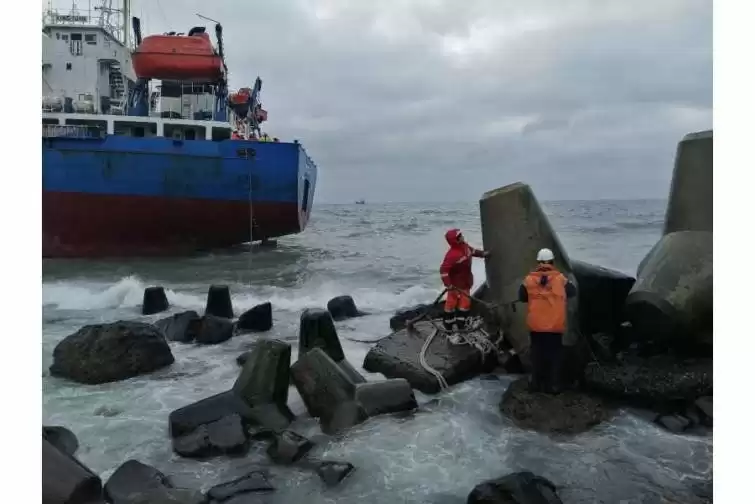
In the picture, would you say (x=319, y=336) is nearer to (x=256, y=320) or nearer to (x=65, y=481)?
(x=256, y=320)

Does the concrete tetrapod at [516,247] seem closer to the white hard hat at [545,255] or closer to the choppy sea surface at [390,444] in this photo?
the choppy sea surface at [390,444]

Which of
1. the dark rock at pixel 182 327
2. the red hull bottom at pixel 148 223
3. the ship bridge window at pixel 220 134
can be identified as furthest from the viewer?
the ship bridge window at pixel 220 134

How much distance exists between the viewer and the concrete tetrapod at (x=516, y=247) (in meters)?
4.71

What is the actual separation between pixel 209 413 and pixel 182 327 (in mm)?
2723

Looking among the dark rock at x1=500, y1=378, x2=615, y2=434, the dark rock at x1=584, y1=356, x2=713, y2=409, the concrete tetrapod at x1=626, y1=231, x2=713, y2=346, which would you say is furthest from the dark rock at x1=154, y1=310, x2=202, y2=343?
the concrete tetrapod at x1=626, y1=231, x2=713, y2=346

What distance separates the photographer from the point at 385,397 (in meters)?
4.02

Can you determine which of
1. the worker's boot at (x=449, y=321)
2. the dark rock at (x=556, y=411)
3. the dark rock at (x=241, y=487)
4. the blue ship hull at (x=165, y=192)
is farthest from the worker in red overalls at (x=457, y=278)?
the blue ship hull at (x=165, y=192)

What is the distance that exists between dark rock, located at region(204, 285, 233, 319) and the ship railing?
6712mm

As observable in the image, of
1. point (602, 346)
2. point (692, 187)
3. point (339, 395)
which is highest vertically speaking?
point (692, 187)

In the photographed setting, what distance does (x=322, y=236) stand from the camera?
68.5ft

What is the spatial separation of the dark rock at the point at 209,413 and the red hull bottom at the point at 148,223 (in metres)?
6.97

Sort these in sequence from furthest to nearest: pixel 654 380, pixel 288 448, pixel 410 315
→ 1. pixel 410 315
2. pixel 654 380
3. pixel 288 448

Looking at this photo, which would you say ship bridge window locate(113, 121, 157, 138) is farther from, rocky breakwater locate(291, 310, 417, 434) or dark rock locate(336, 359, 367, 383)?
rocky breakwater locate(291, 310, 417, 434)

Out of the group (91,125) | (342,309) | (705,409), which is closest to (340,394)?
(705,409)
